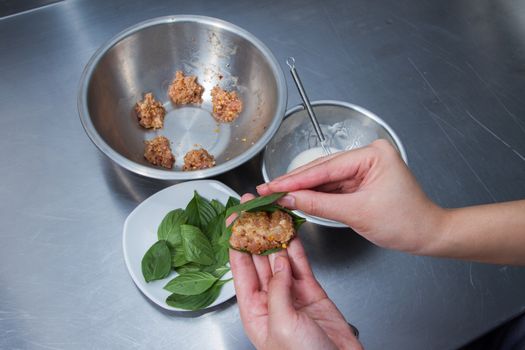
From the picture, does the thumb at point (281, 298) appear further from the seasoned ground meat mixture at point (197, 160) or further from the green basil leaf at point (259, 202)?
the seasoned ground meat mixture at point (197, 160)

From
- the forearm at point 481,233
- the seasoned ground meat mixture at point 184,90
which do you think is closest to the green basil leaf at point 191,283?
the forearm at point 481,233

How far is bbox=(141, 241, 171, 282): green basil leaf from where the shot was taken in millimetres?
1098

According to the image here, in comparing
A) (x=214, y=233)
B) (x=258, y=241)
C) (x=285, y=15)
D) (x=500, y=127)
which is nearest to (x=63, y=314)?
(x=214, y=233)

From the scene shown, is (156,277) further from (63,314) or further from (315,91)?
(315,91)

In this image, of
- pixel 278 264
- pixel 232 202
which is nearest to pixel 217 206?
pixel 232 202

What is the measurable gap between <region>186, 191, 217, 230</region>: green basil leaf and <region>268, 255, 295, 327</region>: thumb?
11.2 inches

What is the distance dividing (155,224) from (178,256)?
0.11 meters

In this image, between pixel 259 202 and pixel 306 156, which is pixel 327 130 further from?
pixel 259 202

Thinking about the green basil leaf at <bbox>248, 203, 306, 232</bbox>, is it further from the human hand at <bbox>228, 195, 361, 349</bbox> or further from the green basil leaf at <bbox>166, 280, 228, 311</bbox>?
the green basil leaf at <bbox>166, 280, 228, 311</bbox>

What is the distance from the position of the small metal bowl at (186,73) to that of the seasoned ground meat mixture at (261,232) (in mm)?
290

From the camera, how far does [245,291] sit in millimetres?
988

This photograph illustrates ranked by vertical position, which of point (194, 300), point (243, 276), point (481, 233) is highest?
point (481, 233)

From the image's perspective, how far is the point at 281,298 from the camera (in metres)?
0.86

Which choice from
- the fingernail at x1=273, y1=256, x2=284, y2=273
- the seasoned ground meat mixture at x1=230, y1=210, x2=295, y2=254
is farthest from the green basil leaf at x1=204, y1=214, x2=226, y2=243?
the fingernail at x1=273, y1=256, x2=284, y2=273
